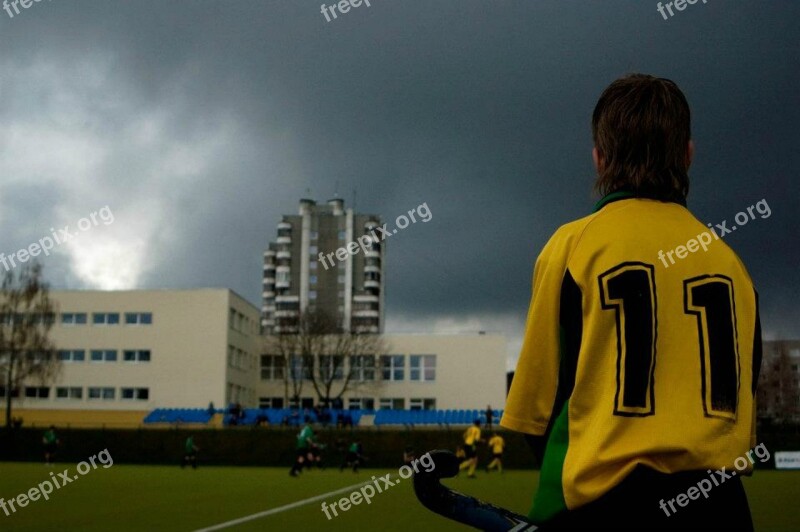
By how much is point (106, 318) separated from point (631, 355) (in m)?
84.4

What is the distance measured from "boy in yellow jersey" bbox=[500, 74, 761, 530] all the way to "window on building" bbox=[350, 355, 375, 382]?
8682 centimetres

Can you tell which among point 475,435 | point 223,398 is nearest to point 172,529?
point 475,435

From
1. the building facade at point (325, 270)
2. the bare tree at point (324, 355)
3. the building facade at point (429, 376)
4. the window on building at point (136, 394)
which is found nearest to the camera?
the window on building at point (136, 394)

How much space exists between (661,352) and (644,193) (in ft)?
1.45

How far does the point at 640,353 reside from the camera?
222 cm

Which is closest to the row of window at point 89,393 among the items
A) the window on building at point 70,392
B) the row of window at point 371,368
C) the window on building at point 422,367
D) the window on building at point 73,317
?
the window on building at point 70,392

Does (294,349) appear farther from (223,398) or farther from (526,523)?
(526,523)

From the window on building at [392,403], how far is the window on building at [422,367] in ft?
8.07

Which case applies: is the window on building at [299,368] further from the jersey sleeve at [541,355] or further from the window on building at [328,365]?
the jersey sleeve at [541,355]

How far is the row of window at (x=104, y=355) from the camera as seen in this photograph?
8094cm

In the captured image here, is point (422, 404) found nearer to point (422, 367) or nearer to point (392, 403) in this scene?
point (392, 403)

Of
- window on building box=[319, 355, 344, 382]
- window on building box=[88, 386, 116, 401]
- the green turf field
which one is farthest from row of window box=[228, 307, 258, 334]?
the green turf field

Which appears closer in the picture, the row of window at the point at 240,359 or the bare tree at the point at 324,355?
the row of window at the point at 240,359

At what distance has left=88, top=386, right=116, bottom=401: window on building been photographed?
80438 mm
